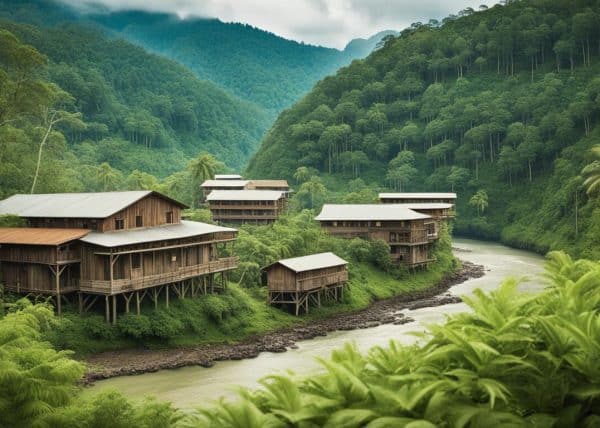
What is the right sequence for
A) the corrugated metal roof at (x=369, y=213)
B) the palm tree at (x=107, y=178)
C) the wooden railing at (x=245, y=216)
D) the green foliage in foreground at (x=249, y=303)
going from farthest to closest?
the palm tree at (x=107, y=178) → the wooden railing at (x=245, y=216) → the corrugated metal roof at (x=369, y=213) → the green foliage in foreground at (x=249, y=303)

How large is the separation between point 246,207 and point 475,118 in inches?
2156

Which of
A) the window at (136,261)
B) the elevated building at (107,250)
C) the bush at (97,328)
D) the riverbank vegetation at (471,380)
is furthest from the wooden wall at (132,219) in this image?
the riverbank vegetation at (471,380)

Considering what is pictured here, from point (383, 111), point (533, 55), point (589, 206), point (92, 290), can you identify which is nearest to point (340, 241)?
point (92, 290)

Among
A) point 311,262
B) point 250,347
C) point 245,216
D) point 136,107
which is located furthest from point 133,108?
point 250,347

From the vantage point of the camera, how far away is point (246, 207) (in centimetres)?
7525

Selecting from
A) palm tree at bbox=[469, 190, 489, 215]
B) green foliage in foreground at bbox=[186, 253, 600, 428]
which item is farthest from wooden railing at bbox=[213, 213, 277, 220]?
green foliage in foreground at bbox=[186, 253, 600, 428]

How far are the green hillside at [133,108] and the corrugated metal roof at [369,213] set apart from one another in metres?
45.3

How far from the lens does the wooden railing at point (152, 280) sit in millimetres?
36344

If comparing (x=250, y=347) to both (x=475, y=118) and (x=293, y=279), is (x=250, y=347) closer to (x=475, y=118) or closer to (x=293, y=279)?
(x=293, y=279)

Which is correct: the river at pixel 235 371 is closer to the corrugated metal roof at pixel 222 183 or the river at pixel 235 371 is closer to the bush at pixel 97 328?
the bush at pixel 97 328

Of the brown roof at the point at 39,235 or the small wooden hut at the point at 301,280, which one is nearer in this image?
the brown roof at the point at 39,235

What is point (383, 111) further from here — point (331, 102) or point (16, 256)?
point (16, 256)

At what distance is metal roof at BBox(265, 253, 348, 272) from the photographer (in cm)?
4569

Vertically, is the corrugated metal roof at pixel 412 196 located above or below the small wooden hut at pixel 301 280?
above
